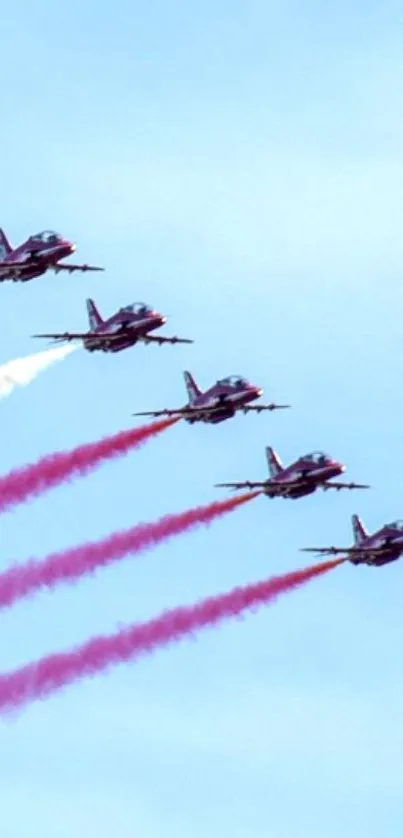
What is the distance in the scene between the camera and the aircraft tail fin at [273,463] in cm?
11369

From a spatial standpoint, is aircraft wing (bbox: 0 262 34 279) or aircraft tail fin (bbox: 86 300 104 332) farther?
aircraft tail fin (bbox: 86 300 104 332)

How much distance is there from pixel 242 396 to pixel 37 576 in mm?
14534

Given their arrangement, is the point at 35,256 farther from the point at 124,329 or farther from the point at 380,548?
the point at 380,548

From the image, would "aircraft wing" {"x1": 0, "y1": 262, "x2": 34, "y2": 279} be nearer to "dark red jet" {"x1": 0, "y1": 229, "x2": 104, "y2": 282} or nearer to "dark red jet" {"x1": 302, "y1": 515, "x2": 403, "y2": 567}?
"dark red jet" {"x1": 0, "y1": 229, "x2": 104, "y2": 282}

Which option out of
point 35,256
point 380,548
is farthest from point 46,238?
point 380,548

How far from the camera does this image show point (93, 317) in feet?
361

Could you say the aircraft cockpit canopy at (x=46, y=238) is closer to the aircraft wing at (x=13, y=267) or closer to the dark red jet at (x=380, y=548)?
the aircraft wing at (x=13, y=267)

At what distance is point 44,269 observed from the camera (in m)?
105

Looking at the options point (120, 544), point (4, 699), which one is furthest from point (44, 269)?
point (4, 699)

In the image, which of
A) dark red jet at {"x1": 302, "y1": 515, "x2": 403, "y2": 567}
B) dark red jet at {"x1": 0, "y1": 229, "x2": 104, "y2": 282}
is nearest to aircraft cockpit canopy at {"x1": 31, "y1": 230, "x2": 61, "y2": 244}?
dark red jet at {"x1": 0, "y1": 229, "x2": 104, "y2": 282}

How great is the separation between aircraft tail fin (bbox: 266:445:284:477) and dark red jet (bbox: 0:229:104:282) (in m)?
15.5

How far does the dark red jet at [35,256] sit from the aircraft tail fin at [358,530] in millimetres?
20621

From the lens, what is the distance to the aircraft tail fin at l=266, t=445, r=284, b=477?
11369 centimetres

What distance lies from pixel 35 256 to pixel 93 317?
673 cm
